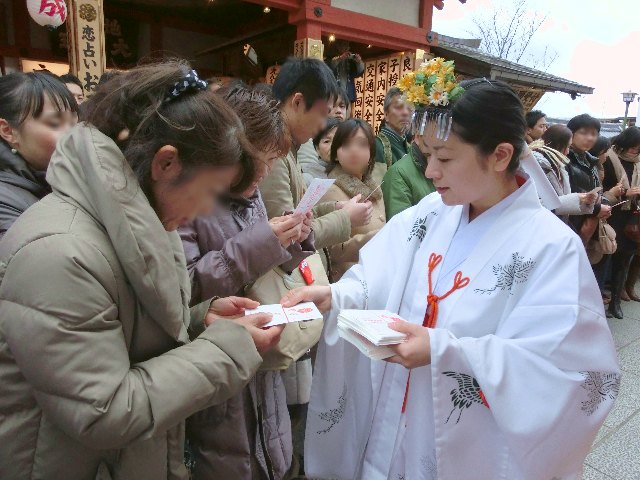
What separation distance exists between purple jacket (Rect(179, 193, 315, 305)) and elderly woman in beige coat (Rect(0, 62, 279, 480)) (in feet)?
1.39

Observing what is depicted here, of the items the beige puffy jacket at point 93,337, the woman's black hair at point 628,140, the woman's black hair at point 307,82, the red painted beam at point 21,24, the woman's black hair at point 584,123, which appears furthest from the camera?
the red painted beam at point 21,24

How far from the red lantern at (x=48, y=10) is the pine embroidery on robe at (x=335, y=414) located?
5495 millimetres

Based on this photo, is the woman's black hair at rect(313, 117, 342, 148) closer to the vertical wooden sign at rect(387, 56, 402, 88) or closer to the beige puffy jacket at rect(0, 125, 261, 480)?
the beige puffy jacket at rect(0, 125, 261, 480)

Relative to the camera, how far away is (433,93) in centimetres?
181

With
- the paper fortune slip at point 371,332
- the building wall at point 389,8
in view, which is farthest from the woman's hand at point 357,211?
the building wall at point 389,8

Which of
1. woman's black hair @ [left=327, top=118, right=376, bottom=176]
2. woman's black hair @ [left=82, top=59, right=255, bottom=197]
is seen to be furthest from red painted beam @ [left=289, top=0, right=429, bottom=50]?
woman's black hair @ [left=82, top=59, right=255, bottom=197]

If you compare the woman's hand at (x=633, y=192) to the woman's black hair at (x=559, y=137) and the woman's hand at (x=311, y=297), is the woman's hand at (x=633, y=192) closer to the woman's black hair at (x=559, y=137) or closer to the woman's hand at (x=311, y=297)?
the woman's black hair at (x=559, y=137)

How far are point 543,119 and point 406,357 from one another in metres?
5.79

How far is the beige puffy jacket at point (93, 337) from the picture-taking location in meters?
1.06

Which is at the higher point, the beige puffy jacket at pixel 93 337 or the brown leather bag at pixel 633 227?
the beige puffy jacket at pixel 93 337

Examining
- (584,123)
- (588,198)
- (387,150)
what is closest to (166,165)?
(387,150)

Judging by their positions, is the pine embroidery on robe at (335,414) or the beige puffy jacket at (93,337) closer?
the beige puffy jacket at (93,337)

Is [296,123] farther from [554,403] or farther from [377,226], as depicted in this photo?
[554,403]

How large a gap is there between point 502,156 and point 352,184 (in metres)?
1.91
